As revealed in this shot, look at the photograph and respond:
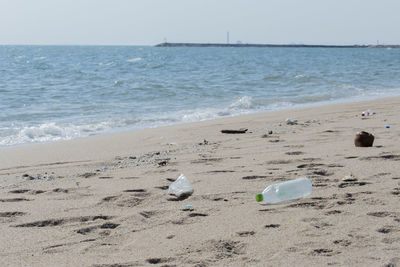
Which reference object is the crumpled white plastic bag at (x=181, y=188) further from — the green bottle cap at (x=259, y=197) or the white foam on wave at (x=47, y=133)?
the white foam on wave at (x=47, y=133)

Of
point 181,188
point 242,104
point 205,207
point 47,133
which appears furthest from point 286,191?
point 242,104

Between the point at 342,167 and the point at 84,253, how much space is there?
225cm

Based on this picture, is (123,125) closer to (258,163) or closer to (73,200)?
(258,163)

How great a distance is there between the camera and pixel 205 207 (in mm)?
2865

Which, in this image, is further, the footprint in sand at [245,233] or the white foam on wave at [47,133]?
the white foam on wave at [47,133]

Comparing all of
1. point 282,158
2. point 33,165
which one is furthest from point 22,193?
point 282,158

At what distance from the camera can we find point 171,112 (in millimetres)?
9516

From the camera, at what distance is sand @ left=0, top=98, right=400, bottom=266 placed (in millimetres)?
2180

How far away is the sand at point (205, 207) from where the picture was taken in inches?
85.8

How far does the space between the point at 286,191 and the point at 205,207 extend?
0.58 metres

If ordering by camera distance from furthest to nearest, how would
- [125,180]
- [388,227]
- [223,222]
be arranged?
[125,180] < [223,222] < [388,227]

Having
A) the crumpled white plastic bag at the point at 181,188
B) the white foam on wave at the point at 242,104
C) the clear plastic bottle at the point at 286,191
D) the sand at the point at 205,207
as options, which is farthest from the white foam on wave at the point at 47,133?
the clear plastic bottle at the point at 286,191

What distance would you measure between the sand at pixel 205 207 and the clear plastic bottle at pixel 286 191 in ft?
0.24

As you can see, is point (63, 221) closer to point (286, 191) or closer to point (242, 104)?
point (286, 191)
